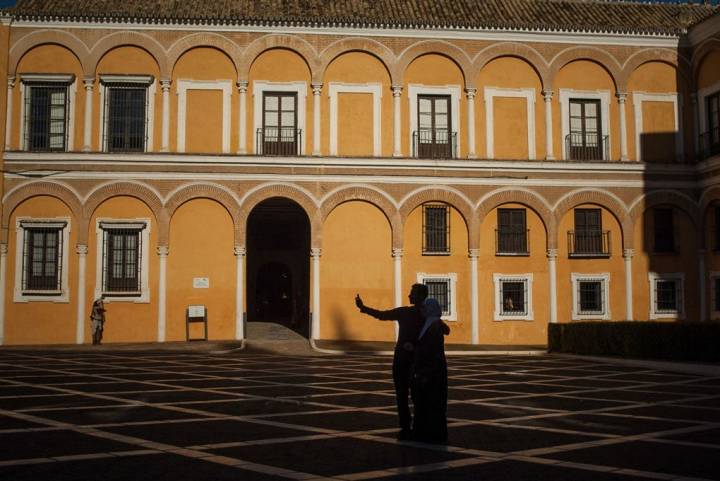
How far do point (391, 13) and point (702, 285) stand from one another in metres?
15.5

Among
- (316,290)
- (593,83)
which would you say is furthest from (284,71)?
(593,83)

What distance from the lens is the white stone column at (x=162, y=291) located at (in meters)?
26.7

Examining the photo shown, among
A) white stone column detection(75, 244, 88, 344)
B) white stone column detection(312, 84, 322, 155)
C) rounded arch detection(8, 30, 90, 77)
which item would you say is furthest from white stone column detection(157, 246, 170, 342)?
rounded arch detection(8, 30, 90, 77)

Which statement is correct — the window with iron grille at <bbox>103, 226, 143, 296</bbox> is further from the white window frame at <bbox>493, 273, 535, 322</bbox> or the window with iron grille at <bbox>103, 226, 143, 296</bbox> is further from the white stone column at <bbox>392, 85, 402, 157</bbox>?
the white window frame at <bbox>493, 273, 535, 322</bbox>

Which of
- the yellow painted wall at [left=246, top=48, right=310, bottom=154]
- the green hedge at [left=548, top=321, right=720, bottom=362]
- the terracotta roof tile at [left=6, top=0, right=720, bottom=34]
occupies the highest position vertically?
the terracotta roof tile at [left=6, top=0, right=720, bottom=34]

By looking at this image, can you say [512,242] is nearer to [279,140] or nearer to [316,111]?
[316,111]

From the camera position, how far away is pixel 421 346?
8766 millimetres

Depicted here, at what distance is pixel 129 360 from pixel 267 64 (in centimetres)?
1262

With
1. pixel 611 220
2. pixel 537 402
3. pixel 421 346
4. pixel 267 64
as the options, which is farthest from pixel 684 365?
pixel 267 64

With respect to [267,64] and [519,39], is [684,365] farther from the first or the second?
[267,64]

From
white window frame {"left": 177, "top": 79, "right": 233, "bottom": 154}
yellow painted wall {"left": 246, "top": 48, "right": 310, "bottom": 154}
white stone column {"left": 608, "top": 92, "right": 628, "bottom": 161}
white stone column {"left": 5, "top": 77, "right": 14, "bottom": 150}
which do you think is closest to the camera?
white stone column {"left": 5, "top": 77, "right": 14, "bottom": 150}

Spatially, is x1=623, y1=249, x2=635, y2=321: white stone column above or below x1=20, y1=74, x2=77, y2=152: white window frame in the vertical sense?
below

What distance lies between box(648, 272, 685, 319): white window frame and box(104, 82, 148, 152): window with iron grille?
63.5 feet

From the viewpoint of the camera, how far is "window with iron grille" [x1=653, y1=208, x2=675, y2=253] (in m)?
29.2
